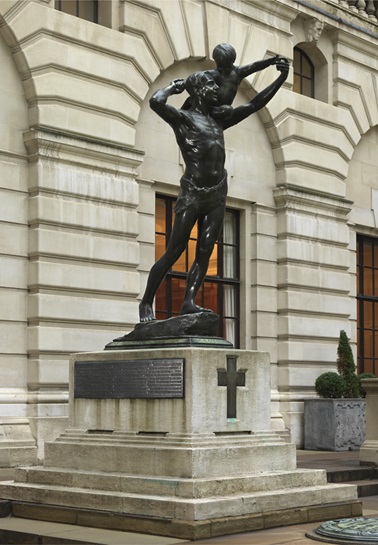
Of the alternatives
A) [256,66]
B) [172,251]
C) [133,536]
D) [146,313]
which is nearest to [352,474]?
[146,313]

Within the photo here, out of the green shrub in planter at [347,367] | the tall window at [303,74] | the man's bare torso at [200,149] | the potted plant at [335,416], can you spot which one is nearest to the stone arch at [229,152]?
the tall window at [303,74]

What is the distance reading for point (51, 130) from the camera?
19531mm

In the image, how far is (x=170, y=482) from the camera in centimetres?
1194

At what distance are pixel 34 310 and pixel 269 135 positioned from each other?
8.57 m

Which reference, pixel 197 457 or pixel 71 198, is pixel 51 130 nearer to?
pixel 71 198

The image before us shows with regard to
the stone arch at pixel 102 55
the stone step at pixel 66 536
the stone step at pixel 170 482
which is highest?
the stone arch at pixel 102 55

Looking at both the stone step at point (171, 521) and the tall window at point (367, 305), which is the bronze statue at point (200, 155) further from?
the tall window at point (367, 305)

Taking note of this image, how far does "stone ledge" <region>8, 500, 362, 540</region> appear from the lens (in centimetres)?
1128

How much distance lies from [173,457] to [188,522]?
107cm

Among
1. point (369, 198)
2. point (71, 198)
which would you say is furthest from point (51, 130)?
point (369, 198)

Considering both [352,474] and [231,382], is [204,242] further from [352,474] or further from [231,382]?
[352,474]

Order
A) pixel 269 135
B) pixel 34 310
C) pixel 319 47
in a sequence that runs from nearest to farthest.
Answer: pixel 34 310, pixel 269 135, pixel 319 47

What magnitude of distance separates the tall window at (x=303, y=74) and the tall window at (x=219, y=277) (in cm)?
443

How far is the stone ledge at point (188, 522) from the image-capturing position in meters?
11.3
